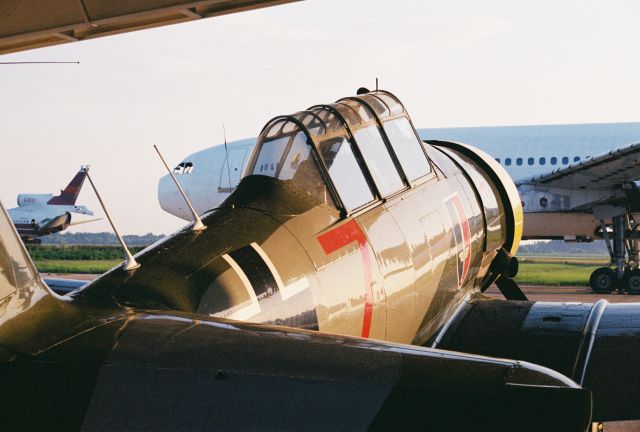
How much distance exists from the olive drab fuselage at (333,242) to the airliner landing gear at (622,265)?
Answer: 1561 cm

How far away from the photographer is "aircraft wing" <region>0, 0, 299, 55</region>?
37.4 ft

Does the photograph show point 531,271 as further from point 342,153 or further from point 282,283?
point 282,283

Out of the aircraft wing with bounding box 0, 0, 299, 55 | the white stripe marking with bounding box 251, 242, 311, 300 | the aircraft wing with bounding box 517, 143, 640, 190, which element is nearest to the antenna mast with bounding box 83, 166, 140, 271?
the white stripe marking with bounding box 251, 242, 311, 300

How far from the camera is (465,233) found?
739cm

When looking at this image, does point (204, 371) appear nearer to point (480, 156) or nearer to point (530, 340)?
point (530, 340)

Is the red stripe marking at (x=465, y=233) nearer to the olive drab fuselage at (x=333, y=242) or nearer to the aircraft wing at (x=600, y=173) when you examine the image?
the olive drab fuselage at (x=333, y=242)

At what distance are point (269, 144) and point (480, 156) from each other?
375 cm

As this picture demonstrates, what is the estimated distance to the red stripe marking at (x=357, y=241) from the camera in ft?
16.4

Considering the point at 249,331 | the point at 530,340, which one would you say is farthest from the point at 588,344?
the point at 249,331

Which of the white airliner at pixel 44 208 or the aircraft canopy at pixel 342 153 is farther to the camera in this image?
the white airliner at pixel 44 208

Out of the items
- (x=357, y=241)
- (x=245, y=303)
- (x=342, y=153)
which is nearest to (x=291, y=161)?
(x=342, y=153)

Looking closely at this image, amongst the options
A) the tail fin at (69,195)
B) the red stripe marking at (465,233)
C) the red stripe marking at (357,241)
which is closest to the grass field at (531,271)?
the red stripe marking at (465,233)

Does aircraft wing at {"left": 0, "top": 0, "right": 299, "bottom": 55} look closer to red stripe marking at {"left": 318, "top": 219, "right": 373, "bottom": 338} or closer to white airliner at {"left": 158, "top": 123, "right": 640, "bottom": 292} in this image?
red stripe marking at {"left": 318, "top": 219, "right": 373, "bottom": 338}

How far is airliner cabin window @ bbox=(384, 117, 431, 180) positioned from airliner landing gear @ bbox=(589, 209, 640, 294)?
1640 centimetres
